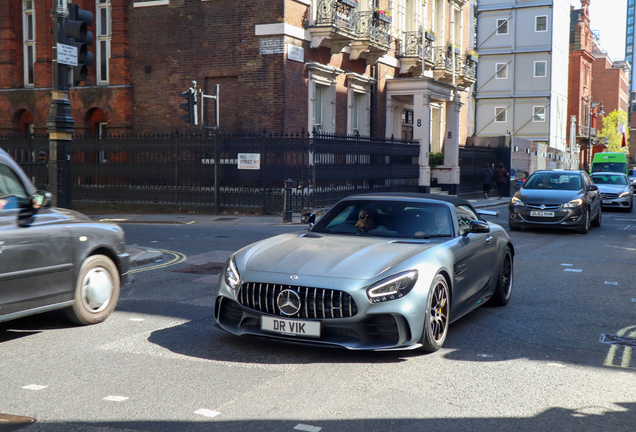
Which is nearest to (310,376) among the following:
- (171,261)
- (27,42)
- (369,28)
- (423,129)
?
(171,261)

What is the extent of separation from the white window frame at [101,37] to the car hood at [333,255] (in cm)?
2201

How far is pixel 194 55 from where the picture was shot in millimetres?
23953

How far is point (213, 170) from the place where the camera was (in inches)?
835

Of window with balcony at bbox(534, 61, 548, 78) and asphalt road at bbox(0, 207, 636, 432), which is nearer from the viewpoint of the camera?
asphalt road at bbox(0, 207, 636, 432)

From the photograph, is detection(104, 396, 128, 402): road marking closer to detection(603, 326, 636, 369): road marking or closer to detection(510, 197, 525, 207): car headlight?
detection(603, 326, 636, 369): road marking

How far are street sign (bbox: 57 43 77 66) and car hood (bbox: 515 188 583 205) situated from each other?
34.9 ft

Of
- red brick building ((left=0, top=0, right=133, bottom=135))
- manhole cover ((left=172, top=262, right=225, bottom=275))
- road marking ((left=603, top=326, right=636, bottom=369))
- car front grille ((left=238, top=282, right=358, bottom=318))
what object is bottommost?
road marking ((left=603, top=326, right=636, bottom=369))

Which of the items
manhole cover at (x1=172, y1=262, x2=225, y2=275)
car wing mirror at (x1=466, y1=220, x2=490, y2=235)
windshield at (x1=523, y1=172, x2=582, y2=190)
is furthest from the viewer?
windshield at (x1=523, y1=172, x2=582, y2=190)

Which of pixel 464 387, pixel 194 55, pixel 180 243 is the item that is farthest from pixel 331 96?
pixel 464 387

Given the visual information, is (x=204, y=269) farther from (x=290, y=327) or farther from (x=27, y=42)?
(x=27, y=42)

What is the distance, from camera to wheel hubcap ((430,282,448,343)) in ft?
18.9

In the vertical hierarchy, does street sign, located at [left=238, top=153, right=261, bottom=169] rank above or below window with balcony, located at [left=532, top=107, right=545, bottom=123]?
below

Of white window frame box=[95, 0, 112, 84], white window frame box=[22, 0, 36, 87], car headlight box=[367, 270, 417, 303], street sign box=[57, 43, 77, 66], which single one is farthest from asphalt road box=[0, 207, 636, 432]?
white window frame box=[22, 0, 36, 87]

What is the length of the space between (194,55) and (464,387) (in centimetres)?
2099
